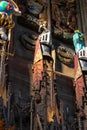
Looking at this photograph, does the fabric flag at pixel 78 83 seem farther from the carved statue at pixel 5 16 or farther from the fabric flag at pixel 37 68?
the carved statue at pixel 5 16

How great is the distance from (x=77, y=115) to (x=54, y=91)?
2.70 ft

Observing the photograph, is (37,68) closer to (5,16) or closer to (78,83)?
(78,83)

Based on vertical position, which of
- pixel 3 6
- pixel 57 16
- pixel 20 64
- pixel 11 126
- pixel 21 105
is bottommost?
pixel 11 126

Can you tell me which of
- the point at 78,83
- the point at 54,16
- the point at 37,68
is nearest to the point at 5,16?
the point at 37,68

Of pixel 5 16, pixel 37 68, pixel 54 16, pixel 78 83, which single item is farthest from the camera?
pixel 54 16

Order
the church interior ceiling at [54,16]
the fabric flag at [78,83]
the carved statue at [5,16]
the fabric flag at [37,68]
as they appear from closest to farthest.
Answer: the carved statue at [5,16]
the fabric flag at [37,68]
the fabric flag at [78,83]
the church interior ceiling at [54,16]

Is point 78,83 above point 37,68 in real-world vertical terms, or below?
below

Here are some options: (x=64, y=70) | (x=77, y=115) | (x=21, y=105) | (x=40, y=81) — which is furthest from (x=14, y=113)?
(x=64, y=70)

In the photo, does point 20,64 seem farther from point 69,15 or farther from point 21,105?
point 69,15

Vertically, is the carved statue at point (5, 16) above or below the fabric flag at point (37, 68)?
above

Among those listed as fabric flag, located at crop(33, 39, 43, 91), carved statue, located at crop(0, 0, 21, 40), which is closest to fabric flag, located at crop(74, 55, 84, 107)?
fabric flag, located at crop(33, 39, 43, 91)

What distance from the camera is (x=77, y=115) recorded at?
8.62 meters

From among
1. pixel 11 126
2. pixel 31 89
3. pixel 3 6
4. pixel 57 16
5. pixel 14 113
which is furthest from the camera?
pixel 57 16

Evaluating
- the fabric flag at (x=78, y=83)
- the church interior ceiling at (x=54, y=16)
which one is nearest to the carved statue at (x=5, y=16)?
the church interior ceiling at (x=54, y=16)
